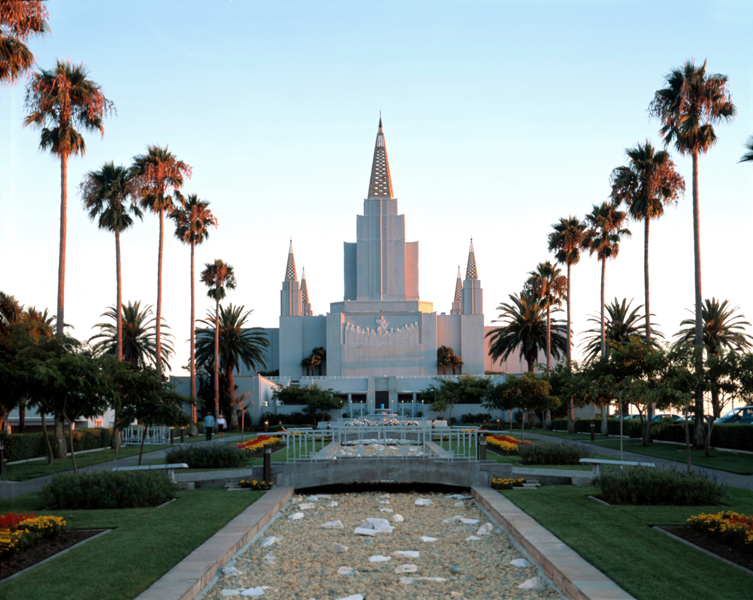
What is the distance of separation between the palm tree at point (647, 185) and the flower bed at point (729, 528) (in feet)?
83.9

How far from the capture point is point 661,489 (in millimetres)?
15016

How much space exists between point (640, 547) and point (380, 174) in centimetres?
9044

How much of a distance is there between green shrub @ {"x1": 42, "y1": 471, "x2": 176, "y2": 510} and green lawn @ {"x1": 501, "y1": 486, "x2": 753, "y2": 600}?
311 inches

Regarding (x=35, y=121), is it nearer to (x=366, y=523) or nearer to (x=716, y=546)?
(x=366, y=523)

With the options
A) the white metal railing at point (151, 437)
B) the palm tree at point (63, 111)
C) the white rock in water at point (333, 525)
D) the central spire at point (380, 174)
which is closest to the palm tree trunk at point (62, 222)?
the palm tree at point (63, 111)

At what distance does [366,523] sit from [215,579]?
5122 mm

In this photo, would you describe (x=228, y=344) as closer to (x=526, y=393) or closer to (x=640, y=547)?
(x=526, y=393)

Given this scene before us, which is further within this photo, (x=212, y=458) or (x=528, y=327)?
(x=528, y=327)

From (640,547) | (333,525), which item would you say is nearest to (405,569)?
(640,547)

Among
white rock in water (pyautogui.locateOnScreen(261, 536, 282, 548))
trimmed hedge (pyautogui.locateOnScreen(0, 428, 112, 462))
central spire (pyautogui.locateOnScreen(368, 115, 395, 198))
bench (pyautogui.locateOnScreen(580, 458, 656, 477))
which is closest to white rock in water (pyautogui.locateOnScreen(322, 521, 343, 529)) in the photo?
white rock in water (pyautogui.locateOnScreen(261, 536, 282, 548))

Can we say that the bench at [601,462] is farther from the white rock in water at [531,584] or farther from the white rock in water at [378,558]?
the white rock in water at [531,584]

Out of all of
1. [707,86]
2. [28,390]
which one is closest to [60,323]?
[28,390]

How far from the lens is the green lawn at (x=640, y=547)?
8303 mm

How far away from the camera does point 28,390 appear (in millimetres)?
17766
